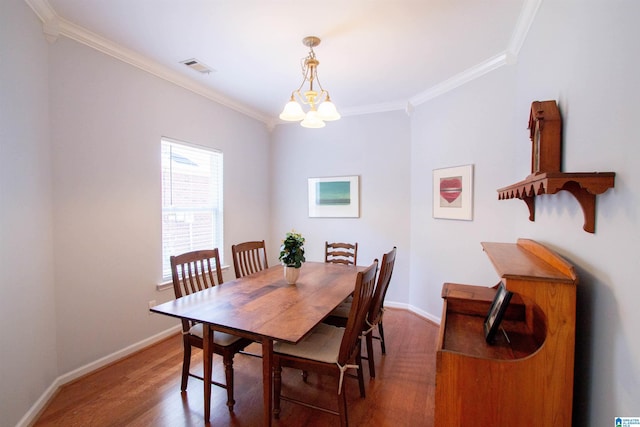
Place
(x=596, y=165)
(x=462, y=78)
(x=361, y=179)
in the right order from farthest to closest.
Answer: (x=361, y=179), (x=462, y=78), (x=596, y=165)

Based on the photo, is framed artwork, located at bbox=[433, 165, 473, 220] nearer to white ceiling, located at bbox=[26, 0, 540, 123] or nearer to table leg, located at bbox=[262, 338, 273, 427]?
white ceiling, located at bbox=[26, 0, 540, 123]

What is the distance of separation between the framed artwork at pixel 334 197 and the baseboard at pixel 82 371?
2361mm

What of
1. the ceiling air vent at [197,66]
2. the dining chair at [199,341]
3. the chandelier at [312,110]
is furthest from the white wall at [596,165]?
the ceiling air vent at [197,66]

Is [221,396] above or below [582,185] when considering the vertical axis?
below

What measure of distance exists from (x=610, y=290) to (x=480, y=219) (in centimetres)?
203

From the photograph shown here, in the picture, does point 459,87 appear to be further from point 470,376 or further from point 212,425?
point 212,425

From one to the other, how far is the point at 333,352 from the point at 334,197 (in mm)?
2697

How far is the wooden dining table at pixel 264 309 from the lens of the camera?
157cm

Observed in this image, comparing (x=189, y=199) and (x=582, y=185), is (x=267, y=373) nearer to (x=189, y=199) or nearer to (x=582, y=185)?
(x=582, y=185)

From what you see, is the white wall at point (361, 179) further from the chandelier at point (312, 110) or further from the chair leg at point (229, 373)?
the chair leg at point (229, 373)

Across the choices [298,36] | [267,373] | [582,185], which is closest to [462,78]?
[298,36]

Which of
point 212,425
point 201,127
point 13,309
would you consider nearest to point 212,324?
point 212,425

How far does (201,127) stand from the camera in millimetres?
3465

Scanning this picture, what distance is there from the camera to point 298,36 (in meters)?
2.35
